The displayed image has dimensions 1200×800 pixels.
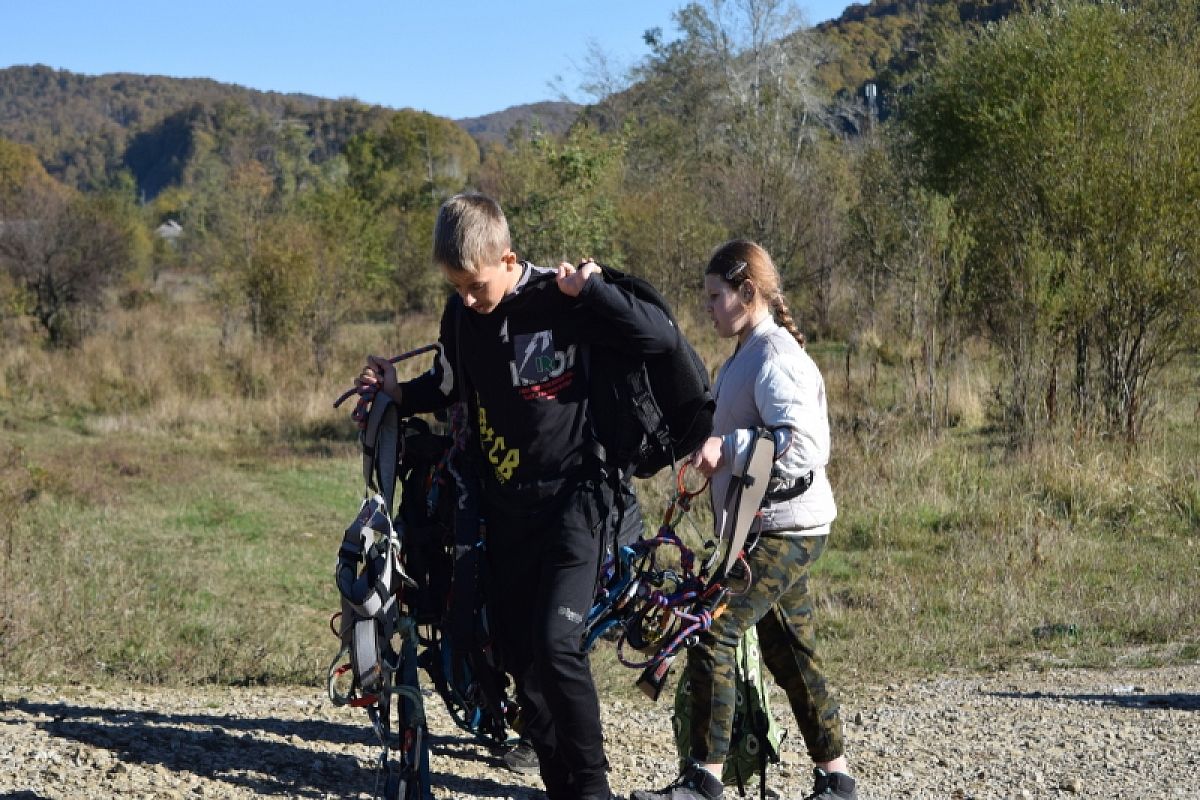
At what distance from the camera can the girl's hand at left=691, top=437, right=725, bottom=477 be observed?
12.7ft

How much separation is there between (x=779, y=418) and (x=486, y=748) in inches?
79.2

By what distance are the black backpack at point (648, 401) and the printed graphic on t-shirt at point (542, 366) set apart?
0.35ft

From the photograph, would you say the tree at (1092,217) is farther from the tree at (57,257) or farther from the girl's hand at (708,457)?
the tree at (57,257)

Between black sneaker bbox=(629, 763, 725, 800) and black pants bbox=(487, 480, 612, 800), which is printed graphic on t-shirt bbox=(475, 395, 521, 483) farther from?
black sneaker bbox=(629, 763, 725, 800)

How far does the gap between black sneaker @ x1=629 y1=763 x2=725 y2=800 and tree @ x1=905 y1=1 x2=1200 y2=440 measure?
11.3 m

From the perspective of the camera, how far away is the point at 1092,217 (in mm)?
15320

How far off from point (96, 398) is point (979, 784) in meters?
20.0

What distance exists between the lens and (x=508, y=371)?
3904 mm

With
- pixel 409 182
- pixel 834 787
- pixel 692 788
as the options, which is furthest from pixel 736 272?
pixel 409 182

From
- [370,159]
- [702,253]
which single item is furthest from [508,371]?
[370,159]

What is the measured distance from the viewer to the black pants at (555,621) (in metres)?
3.77

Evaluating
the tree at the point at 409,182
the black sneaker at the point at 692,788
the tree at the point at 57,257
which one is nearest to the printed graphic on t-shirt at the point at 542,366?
the black sneaker at the point at 692,788

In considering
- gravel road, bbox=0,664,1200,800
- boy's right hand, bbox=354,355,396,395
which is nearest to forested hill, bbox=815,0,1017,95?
gravel road, bbox=0,664,1200,800

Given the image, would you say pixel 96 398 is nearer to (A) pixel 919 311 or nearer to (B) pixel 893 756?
(A) pixel 919 311
